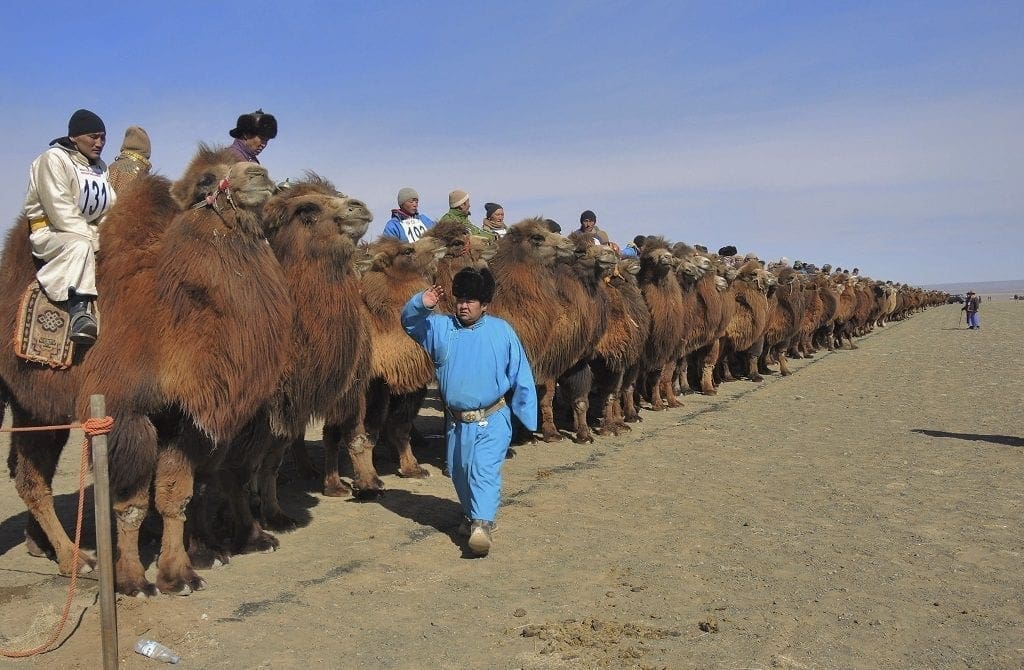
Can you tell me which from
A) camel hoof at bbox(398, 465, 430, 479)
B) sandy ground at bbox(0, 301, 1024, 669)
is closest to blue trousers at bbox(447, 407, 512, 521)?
sandy ground at bbox(0, 301, 1024, 669)

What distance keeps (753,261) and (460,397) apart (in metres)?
13.1

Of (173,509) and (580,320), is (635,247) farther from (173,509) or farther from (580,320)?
(173,509)

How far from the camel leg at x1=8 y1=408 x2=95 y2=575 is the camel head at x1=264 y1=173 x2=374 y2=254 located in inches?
78.9

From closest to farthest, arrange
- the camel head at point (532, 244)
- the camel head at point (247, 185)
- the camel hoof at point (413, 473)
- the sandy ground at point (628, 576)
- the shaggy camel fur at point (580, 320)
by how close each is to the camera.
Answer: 1. the sandy ground at point (628, 576)
2. the camel head at point (247, 185)
3. the camel hoof at point (413, 473)
4. the camel head at point (532, 244)
5. the shaggy camel fur at point (580, 320)

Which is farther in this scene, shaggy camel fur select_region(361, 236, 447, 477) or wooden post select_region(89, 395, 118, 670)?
shaggy camel fur select_region(361, 236, 447, 477)

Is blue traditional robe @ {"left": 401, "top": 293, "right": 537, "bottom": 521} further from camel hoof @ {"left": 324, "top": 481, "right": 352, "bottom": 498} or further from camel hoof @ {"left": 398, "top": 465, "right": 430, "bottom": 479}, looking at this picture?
camel hoof @ {"left": 398, "top": 465, "right": 430, "bottom": 479}

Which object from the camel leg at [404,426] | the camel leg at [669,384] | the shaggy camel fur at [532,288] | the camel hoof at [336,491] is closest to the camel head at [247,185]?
the camel leg at [404,426]

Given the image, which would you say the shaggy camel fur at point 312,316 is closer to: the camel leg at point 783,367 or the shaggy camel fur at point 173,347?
the shaggy camel fur at point 173,347

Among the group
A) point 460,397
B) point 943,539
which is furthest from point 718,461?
point 460,397

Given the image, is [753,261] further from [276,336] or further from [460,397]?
[276,336]

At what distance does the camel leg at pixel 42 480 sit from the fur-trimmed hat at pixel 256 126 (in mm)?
2498

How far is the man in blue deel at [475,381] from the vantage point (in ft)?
19.4

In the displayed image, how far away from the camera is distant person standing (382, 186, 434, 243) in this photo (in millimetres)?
8633

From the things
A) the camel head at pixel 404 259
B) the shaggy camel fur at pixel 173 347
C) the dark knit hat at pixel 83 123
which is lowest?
the shaggy camel fur at pixel 173 347
